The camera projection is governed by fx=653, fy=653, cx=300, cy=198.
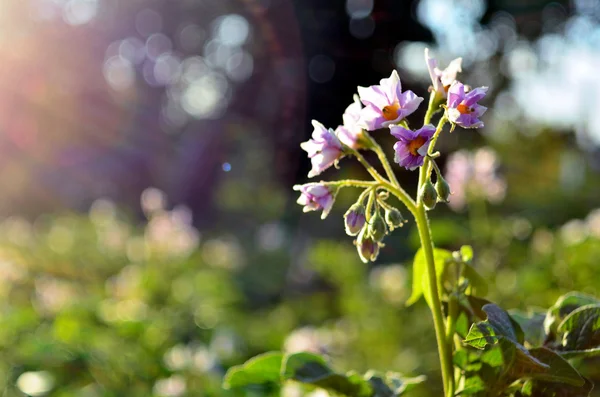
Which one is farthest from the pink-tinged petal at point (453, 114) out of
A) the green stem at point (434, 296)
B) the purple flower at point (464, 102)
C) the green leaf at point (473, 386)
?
the green leaf at point (473, 386)

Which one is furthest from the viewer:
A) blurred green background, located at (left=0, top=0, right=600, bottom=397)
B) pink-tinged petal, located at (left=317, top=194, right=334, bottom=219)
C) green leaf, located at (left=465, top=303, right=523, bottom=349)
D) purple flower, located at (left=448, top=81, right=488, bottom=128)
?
blurred green background, located at (left=0, top=0, right=600, bottom=397)

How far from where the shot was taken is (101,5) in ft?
50.1

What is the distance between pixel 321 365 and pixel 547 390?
300mm

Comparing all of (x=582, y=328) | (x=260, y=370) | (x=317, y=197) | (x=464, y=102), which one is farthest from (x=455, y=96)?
(x=260, y=370)

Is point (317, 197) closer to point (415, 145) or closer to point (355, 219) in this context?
point (355, 219)

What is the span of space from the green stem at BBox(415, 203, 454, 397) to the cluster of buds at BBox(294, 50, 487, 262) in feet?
0.08

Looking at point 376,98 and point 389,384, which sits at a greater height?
point 376,98

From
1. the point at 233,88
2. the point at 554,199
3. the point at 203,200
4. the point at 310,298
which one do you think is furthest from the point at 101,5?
the point at 310,298

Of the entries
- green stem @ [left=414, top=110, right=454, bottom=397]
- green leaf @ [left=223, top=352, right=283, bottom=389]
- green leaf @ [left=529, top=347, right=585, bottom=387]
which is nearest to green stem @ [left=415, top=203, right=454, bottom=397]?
green stem @ [left=414, top=110, right=454, bottom=397]

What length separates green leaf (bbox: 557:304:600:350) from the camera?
0.80 metres

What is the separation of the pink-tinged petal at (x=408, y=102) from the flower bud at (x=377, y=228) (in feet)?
0.48

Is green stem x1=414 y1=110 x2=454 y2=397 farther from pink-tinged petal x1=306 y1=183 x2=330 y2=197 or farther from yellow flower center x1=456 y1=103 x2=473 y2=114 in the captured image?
pink-tinged petal x1=306 y1=183 x2=330 y2=197

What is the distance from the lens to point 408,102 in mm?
812

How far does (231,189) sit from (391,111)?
7.78m
